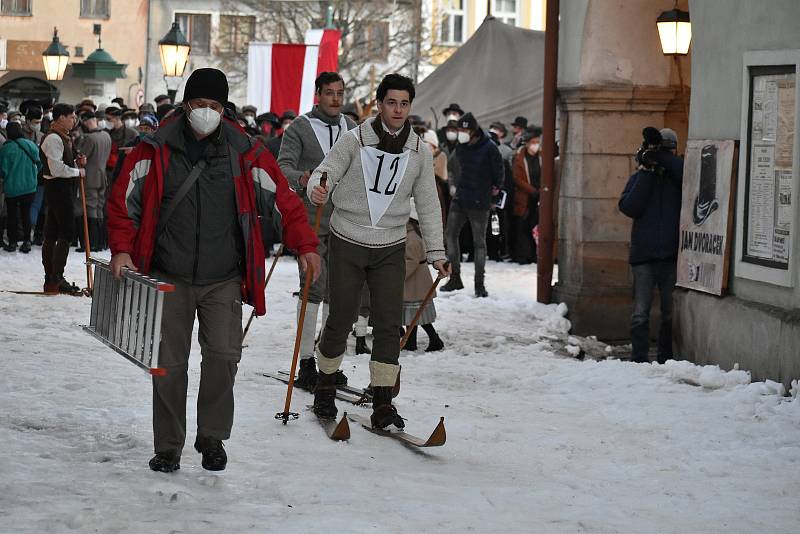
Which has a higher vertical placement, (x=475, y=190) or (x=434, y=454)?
(x=475, y=190)

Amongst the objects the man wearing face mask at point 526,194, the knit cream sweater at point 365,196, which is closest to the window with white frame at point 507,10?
the man wearing face mask at point 526,194

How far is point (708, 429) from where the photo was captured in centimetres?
870

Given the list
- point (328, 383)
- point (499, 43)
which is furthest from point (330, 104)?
point (499, 43)

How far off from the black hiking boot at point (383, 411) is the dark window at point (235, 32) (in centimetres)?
4356

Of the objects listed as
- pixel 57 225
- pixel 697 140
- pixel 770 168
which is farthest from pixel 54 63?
pixel 770 168

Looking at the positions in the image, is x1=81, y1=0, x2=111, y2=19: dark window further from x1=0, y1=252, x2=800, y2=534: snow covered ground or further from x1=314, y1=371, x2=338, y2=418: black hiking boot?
x1=314, y1=371, x2=338, y2=418: black hiking boot

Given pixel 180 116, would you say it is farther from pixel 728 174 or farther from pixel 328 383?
pixel 728 174

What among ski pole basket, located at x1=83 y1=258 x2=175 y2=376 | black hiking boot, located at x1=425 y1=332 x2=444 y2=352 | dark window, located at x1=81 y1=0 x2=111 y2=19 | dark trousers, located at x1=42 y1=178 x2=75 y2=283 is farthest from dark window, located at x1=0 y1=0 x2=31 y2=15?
ski pole basket, located at x1=83 y1=258 x2=175 y2=376

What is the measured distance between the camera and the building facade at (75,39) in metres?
48.7

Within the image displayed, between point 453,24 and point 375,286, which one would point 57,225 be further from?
point 453,24

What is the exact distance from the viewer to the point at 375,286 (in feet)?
26.7

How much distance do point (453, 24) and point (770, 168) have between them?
1862 inches

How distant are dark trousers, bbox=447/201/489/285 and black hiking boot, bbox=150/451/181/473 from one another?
9408 millimetres

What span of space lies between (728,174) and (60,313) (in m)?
5.92
